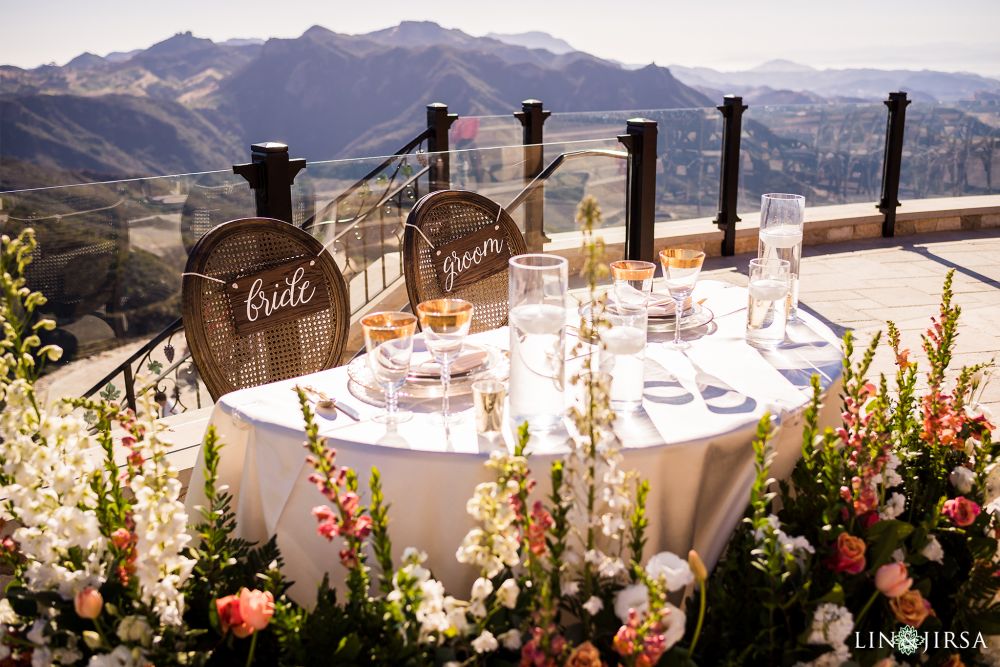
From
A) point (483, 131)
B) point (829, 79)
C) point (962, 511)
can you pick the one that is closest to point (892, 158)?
Result: point (483, 131)

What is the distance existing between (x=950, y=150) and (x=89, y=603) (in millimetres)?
8073

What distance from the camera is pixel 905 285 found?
5.21 metres

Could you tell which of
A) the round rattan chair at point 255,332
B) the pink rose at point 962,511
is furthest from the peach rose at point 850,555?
the round rattan chair at point 255,332

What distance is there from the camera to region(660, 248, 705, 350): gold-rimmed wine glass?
1793 mm

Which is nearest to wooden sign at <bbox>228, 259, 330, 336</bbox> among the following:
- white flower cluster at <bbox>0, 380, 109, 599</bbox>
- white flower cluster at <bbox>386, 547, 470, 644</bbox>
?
white flower cluster at <bbox>0, 380, 109, 599</bbox>

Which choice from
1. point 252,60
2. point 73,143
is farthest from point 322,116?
point 73,143

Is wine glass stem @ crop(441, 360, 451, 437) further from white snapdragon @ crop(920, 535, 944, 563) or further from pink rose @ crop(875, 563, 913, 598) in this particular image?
white snapdragon @ crop(920, 535, 944, 563)

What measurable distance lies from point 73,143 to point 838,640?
1256 inches

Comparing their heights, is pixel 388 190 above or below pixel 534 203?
above

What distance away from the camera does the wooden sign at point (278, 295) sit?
2.21 metres

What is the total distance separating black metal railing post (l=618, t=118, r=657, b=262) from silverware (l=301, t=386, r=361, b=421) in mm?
3315

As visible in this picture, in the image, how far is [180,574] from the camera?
1162mm

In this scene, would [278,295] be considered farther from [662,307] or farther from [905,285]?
[905,285]

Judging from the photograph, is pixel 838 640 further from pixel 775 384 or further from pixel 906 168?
pixel 906 168
